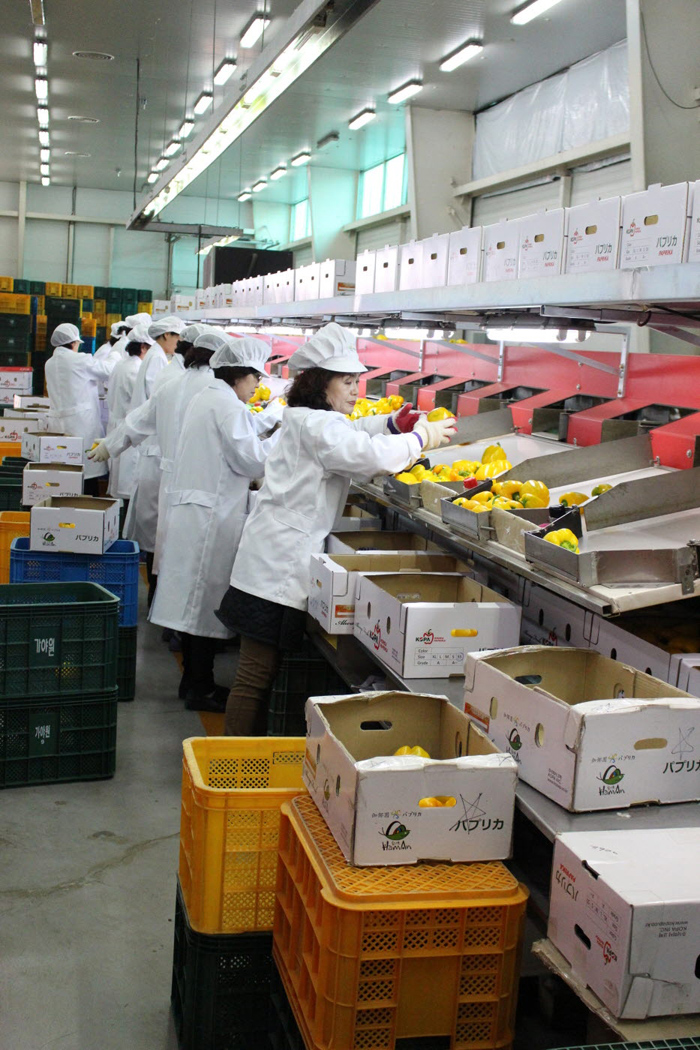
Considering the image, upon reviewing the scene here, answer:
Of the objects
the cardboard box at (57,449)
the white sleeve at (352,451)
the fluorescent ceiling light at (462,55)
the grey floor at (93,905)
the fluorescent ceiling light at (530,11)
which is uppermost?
the fluorescent ceiling light at (462,55)

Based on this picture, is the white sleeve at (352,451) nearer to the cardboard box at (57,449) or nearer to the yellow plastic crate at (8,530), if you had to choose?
the yellow plastic crate at (8,530)

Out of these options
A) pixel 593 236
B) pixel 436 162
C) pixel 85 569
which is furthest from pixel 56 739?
pixel 436 162

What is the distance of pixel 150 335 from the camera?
803cm

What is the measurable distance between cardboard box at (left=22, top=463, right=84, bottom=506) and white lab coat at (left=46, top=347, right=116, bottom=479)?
9.70 ft

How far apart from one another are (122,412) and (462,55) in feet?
16.1

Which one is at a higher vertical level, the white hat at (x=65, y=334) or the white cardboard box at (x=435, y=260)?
the white cardboard box at (x=435, y=260)

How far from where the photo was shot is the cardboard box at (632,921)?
1577 mm

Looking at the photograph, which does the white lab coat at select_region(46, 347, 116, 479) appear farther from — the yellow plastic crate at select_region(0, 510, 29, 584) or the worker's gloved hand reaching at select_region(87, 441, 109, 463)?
the yellow plastic crate at select_region(0, 510, 29, 584)

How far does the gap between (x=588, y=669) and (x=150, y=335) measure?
6243 millimetres

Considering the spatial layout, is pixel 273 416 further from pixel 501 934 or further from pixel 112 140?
pixel 112 140

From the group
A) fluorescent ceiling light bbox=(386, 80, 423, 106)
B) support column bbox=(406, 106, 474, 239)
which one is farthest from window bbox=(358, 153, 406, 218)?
fluorescent ceiling light bbox=(386, 80, 423, 106)

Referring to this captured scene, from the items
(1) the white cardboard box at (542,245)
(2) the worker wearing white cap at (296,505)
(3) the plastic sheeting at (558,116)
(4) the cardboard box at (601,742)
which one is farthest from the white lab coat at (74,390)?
(4) the cardboard box at (601,742)

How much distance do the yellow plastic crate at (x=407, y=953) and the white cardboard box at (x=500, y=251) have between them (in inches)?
86.7

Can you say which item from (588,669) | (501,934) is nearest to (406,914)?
(501,934)
